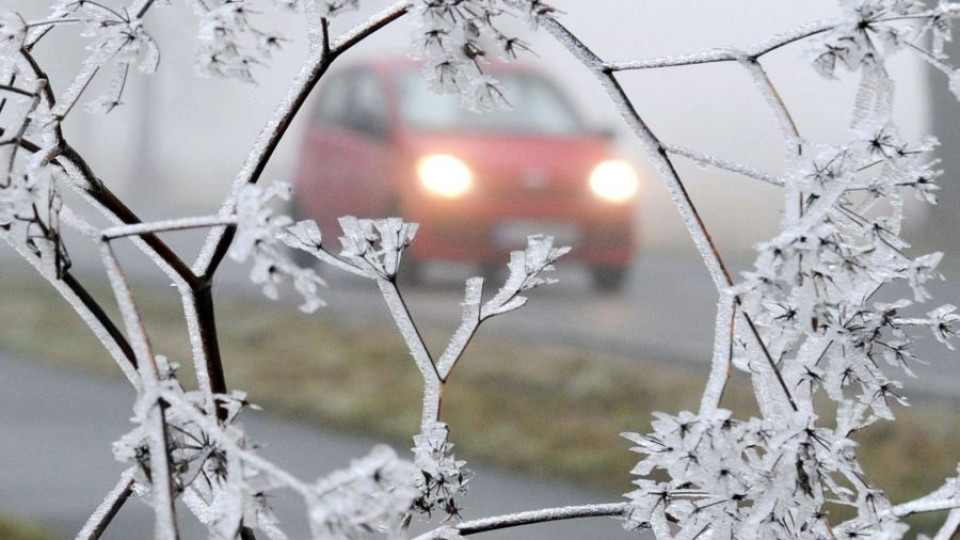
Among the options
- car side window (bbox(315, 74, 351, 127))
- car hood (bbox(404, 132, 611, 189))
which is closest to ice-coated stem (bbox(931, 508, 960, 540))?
car hood (bbox(404, 132, 611, 189))

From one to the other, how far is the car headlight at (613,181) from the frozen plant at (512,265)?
857 centimetres

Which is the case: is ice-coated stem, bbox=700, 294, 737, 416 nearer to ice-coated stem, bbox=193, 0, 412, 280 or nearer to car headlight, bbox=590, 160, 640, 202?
ice-coated stem, bbox=193, 0, 412, 280

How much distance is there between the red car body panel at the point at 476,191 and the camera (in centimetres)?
953

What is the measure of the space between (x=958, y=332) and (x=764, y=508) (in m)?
0.32

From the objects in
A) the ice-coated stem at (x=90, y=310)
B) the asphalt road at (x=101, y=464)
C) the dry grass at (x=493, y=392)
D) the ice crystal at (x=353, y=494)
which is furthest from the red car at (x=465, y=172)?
the ice crystal at (x=353, y=494)

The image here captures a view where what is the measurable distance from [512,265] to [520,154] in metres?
8.76

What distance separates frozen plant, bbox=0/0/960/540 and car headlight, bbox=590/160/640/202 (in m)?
8.57

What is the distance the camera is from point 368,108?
10.3 metres

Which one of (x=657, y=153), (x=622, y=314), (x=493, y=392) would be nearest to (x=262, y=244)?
(x=657, y=153)

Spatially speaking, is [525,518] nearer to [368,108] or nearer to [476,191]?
[476,191]

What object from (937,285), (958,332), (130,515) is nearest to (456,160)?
(937,285)

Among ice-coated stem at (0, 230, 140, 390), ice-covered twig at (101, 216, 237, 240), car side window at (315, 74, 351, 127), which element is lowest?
ice-covered twig at (101, 216, 237, 240)

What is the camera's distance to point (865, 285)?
46.5 inches

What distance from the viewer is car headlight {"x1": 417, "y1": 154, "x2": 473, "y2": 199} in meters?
9.66
